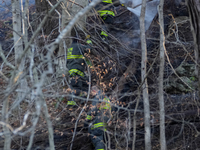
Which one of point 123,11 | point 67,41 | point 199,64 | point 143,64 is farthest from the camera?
point 123,11

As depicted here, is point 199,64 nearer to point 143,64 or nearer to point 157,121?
point 143,64

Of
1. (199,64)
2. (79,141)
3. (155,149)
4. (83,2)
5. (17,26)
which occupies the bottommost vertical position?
(155,149)

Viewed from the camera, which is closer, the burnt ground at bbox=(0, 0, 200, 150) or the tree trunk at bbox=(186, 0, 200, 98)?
the tree trunk at bbox=(186, 0, 200, 98)

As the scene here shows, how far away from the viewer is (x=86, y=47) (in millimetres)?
4609

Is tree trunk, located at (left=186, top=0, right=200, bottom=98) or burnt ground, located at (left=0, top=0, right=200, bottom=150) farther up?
tree trunk, located at (left=186, top=0, right=200, bottom=98)

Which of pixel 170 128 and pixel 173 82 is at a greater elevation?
pixel 173 82

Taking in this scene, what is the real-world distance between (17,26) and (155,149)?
4.32 meters

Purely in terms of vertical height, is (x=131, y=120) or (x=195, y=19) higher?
(x=195, y=19)

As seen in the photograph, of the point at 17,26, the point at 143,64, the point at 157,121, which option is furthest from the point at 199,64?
the point at 17,26

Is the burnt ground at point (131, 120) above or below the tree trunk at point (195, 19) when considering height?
below

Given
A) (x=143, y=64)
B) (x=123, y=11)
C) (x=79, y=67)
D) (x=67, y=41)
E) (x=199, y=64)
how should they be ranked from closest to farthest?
(x=199, y=64)
(x=143, y=64)
(x=79, y=67)
(x=67, y=41)
(x=123, y=11)

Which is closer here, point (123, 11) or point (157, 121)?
point (157, 121)

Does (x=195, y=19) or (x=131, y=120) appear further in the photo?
(x=131, y=120)

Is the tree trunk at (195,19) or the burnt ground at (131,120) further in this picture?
the burnt ground at (131,120)
